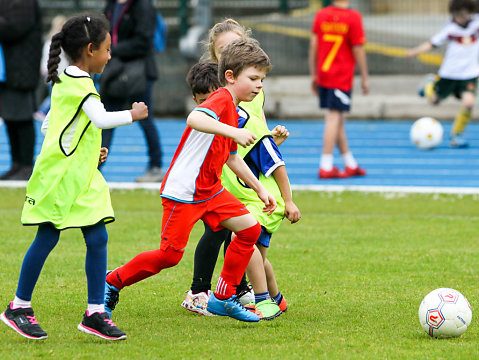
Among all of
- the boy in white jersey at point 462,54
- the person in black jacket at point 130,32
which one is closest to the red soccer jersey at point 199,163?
the person in black jacket at point 130,32

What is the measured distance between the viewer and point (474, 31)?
492 inches

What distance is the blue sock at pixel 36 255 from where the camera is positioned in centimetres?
429

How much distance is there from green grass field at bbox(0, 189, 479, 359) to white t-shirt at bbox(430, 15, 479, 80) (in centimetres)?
390

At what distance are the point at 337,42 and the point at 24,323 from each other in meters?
7.10

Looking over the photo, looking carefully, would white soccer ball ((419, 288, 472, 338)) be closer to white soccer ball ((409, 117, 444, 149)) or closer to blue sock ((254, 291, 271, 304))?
blue sock ((254, 291, 271, 304))

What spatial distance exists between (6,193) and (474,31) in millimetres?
7003

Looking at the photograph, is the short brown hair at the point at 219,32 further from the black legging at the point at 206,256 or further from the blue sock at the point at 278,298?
the blue sock at the point at 278,298

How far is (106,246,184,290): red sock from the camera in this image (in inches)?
183

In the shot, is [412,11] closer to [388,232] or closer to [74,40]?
[388,232]

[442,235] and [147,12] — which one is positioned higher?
[147,12]

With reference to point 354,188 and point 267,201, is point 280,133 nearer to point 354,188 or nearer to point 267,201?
point 267,201

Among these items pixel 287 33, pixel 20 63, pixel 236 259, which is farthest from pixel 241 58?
pixel 287 33

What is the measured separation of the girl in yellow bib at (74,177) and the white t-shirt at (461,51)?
8800 mm

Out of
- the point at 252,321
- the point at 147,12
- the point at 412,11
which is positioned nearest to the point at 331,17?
the point at 147,12
